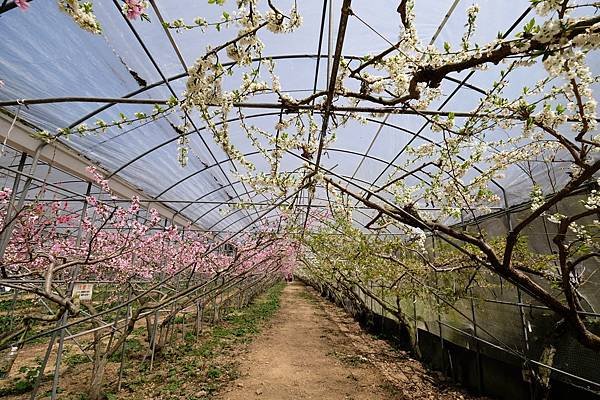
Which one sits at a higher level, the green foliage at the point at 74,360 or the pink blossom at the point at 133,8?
the pink blossom at the point at 133,8

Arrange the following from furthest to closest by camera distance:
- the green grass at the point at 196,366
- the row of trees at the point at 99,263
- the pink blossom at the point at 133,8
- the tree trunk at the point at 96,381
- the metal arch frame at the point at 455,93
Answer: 1. the green grass at the point at 196,366
2. the tree trunk at the point at 96,381
3. the metal arch frame at the point at 455,93
4. the row of trees at the point at 99,263
5. the pink blossom at the point at 133,8

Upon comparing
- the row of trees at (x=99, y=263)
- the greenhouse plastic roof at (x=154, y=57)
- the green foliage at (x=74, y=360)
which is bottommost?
the green foliage at (x=74, y=360)

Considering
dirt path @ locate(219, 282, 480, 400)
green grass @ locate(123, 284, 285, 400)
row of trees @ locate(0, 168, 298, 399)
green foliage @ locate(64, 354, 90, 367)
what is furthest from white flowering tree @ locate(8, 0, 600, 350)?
green foliage @ locate(64, 354, 90, 367)

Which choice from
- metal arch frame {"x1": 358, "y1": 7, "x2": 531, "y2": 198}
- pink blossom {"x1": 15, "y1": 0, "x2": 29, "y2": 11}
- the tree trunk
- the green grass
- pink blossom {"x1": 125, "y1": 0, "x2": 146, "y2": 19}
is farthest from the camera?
the green grass

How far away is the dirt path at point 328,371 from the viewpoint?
16.3ft

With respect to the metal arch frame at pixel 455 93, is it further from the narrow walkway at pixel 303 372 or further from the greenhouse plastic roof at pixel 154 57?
the narrow walkway at pixel 303 372

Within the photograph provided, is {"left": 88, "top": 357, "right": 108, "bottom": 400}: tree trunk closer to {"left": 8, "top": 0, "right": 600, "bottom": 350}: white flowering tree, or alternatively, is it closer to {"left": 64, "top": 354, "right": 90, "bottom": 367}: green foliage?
{"left": 64, "top": 354, "right": 90, "bottom": 367}: green foliage

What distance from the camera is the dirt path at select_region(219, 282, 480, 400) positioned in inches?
195

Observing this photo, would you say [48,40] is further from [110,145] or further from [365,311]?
[365,311]

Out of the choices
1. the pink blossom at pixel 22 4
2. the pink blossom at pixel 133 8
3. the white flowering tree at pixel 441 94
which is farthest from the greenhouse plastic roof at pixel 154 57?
the pink blossom at pixel 22 4

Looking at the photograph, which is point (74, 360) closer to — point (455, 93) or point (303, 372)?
point (303, 372)

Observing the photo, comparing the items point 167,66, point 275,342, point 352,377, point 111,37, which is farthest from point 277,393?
point 111,37

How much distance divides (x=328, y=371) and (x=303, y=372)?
0.54m

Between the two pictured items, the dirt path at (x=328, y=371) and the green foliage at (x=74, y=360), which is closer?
the dirt path at (x=328, y=371)
